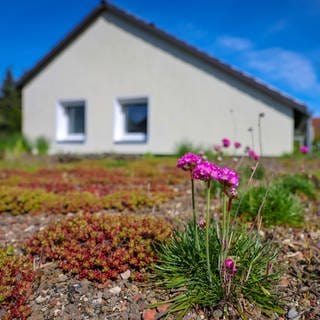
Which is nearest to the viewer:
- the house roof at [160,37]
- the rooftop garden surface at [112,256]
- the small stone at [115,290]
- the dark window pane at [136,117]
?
the rooftop garden surface at [112,256]

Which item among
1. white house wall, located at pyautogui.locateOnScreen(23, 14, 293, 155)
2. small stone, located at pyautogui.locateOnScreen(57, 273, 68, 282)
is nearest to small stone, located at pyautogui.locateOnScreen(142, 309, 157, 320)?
small stone, located at pyautogui.locateOnScreen(57, 273, 68, 282)

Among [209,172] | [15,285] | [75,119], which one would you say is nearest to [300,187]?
[209,172]

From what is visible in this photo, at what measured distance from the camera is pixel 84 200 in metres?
3.59

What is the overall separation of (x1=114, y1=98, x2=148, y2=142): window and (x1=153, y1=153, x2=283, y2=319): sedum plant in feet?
31.4

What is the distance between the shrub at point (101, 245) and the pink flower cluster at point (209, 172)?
0.76 m

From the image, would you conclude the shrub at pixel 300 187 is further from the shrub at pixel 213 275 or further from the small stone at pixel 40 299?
the small stone at pixel 40 299

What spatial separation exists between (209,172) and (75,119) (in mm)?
11988

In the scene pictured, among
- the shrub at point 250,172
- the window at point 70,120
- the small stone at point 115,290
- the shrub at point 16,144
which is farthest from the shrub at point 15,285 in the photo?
the window at point 70,120

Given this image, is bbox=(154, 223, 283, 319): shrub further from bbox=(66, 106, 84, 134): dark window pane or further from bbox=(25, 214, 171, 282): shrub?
bbox=(66, 106, 84, 134): dark window pane

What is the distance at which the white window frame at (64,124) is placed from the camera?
12.4 m

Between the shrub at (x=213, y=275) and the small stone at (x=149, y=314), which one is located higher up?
the shrub at (x=213, y=275)

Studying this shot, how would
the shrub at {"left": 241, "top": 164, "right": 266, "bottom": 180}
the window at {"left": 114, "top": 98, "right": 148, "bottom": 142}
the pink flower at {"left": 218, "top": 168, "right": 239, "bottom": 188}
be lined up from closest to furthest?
the pink flower at {"left": 218, "top": 168, "right": 239, "bottom": 188}, the shrub at {"left": 241, "top": 164, "right": 266, "bottom": 180}, the window at {"left": 114, "top": 98, "right": 148, "bottom": 142}

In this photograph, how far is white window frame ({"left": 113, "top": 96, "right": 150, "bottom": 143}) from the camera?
37.6ft

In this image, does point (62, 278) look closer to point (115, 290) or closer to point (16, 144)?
point (115, 290)
